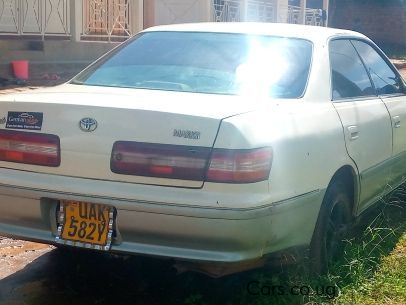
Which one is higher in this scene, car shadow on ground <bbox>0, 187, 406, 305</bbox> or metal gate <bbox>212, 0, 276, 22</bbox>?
metal gate <bbox>212, 0, 276, 22</bbox>

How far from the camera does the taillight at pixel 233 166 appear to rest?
3.43 m

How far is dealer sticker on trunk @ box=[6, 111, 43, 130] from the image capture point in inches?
149

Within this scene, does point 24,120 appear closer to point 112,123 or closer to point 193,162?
point 112,123

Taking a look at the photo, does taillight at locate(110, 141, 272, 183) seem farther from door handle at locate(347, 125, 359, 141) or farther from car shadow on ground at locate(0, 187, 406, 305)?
door handle at locate(347, 125, 359, 141)

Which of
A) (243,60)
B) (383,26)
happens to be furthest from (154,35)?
(383,26)

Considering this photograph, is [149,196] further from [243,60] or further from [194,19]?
[194,19]

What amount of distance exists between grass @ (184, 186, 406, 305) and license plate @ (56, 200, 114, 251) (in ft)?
2.14

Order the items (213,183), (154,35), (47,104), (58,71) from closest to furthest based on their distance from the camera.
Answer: (213,183) → (47,104) → (154,35) → (58,71)

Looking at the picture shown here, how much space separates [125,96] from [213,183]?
79 cm

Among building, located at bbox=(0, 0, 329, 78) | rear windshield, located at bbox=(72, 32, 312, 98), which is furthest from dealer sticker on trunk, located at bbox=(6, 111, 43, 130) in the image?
building, located at bbox=(0, 0, 329, 78)

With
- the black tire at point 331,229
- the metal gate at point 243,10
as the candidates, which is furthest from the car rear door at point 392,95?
the metal gate at point 243,10

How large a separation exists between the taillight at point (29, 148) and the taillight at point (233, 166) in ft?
2.80

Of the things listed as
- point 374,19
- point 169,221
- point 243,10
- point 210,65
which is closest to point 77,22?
point 243,10

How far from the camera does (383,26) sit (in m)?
32.4
